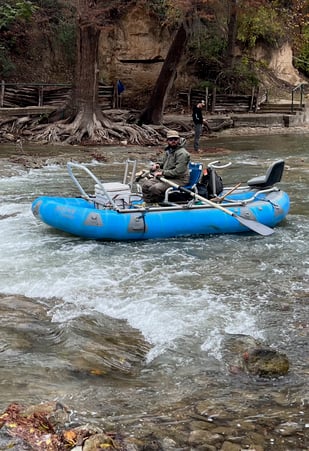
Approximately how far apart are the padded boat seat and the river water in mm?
724

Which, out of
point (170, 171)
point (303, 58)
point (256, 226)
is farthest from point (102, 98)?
point (256, 226)

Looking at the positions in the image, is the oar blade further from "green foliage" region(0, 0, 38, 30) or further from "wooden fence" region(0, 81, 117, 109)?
"green foliage" region(0, 0, 38, 30)

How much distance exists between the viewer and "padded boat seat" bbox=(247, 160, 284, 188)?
10336mm

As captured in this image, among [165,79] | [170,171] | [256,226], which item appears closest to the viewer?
[256,226]

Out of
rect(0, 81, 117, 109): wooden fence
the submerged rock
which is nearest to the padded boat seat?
the submerged rock

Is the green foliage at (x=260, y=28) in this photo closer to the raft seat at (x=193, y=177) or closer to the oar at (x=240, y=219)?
the raft seat at (x=193, y=177)

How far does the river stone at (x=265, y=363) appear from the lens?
5.02 m

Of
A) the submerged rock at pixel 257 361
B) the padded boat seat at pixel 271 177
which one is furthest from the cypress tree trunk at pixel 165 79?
the submerged rock at pixel 257 361

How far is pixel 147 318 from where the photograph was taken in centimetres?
636

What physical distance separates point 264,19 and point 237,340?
2407 centimetres

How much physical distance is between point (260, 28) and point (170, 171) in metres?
20.3

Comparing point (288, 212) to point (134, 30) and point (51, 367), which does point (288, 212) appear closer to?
point (51, 367)

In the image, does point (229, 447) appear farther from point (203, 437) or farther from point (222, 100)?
point (222, 100)

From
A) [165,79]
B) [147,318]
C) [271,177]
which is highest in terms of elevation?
[165,79]
